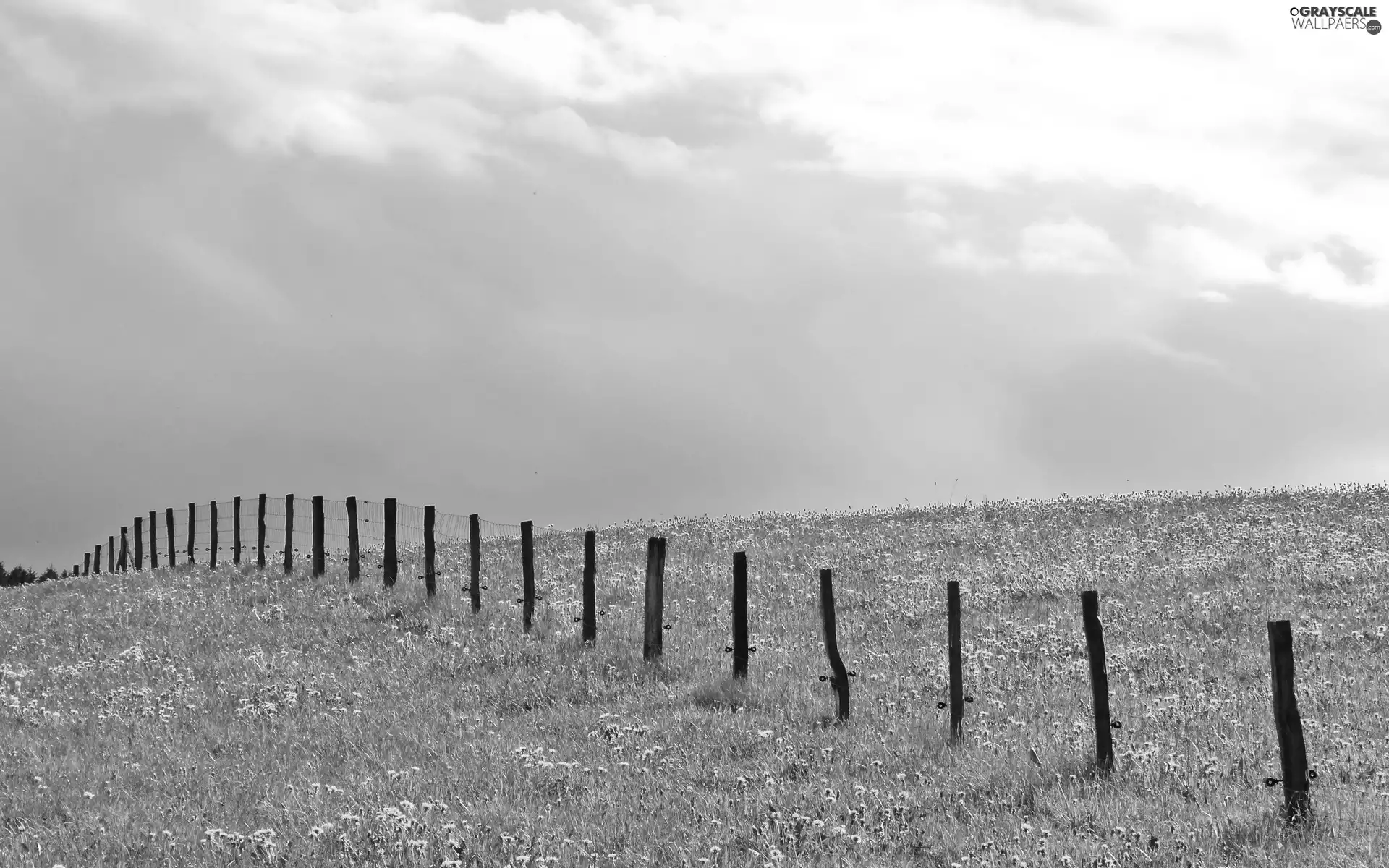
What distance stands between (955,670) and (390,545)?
65.8 feet

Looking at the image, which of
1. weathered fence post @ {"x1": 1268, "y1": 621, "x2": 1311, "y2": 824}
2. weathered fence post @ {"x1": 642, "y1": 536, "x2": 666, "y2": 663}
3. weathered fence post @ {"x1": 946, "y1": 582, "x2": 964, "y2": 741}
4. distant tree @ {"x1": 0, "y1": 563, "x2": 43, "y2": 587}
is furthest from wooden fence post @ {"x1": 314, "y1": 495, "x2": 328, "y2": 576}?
distant tree @ {"x1": 0, "y1": 563, "x2": 43, "y2": 587}

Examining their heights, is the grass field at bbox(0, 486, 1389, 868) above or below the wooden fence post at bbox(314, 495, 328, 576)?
below

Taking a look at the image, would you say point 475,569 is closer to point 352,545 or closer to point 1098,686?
point 352,545

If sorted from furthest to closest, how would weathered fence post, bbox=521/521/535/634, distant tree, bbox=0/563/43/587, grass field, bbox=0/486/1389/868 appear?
1. distant tree, bbox=0/563/43/587
2. weathered fence post, bbox=521/521/535/634
3. grass field, bbox=0/486/1389/868

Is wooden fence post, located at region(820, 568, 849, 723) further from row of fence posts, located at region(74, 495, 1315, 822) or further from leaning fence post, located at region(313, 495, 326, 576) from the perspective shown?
leaning fence post, located at region(313, 495, 326, 576)

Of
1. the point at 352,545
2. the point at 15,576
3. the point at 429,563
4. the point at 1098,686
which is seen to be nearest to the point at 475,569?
the point at 429,563

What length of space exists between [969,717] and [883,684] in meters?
2.45

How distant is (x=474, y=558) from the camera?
27.0m

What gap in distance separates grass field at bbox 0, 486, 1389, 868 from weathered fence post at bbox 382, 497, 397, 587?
1.97 feet

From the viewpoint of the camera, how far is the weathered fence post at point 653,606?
20.3 metres

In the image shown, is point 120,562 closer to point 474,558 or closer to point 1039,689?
point 474,558

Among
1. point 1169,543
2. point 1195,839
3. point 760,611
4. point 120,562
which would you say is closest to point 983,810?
point 1195,839

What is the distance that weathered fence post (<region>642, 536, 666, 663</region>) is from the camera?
20281 mm

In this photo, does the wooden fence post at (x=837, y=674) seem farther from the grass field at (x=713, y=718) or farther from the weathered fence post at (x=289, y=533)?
the weathered fence post at (x=289, y=533)
